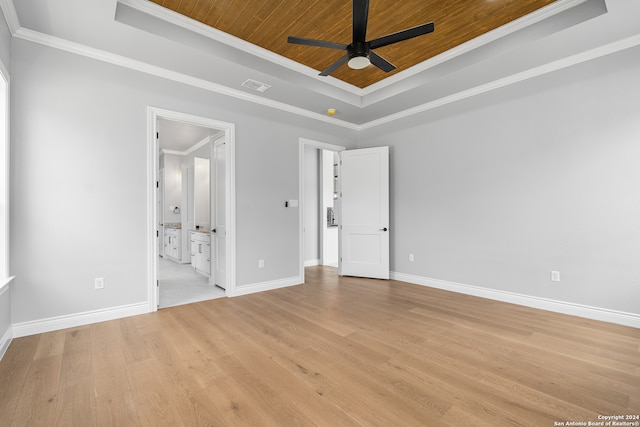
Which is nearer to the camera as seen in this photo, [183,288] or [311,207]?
[183,288]

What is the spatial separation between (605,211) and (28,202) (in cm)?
594

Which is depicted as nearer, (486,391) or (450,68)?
(486,391)

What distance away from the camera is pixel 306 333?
115 inches

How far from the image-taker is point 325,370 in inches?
87.6

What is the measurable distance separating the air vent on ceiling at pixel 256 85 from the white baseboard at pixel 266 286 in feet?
9.16

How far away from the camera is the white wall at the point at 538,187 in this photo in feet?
10.2

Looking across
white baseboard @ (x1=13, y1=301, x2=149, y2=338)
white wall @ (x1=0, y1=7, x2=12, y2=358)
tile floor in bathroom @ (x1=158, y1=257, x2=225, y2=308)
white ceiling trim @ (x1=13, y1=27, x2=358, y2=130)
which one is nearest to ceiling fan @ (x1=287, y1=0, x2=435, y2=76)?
white ceiling trim @ (x1=13, y1=27, x2=358, y2=130)

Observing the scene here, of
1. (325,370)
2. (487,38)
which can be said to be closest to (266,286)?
(325,370)

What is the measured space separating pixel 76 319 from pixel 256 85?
11.0 feet

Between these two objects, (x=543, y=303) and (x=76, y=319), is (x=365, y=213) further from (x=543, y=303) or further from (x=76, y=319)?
(x=76, y=319)

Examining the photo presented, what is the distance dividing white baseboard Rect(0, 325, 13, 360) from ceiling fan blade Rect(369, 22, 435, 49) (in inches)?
158

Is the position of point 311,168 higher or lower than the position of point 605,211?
higher

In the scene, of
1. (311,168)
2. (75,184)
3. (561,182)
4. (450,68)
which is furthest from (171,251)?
(561,182)

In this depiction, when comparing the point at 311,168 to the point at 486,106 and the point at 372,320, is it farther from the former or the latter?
the point at 372,320
